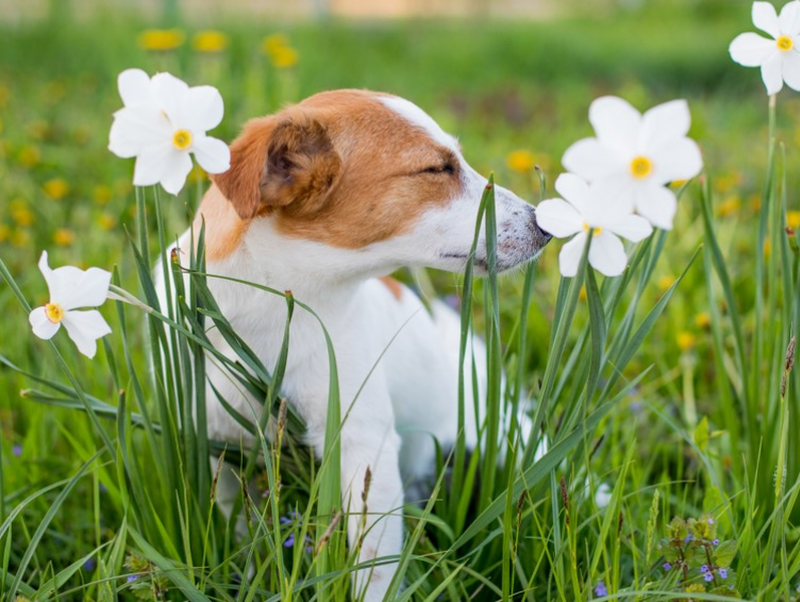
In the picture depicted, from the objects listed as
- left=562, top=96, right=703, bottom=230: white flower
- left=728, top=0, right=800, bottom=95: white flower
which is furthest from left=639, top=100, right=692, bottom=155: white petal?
left=728, top=0, right=800, bottom=95: white flower

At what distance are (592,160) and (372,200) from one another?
2.68 feet

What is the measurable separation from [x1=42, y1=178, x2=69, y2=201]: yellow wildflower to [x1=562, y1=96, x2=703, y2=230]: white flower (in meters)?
3.27

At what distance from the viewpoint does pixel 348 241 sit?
1.78m

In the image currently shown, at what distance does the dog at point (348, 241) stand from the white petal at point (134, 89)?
1.39 ft

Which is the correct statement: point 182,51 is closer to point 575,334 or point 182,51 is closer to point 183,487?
point 575,334

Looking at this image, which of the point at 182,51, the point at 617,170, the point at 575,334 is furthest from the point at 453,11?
the point at 617,170

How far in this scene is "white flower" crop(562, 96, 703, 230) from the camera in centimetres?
101

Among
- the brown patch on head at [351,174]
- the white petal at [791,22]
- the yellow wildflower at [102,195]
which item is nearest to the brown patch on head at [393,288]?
the brown patch on head at [351,174]

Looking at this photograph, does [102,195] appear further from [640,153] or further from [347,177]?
[640,153]

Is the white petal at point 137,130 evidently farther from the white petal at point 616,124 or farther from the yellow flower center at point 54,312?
the white petal at point 616,124

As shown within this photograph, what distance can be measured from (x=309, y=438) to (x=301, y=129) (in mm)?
617

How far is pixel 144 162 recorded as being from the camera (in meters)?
1.27

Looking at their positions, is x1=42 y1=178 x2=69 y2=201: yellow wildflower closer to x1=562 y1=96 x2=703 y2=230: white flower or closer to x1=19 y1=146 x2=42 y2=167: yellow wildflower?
x1=19 y1=146 x2=42 y2=167: yellow wildflower

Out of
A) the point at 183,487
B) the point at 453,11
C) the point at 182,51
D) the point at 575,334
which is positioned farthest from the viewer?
the point at 453,11
